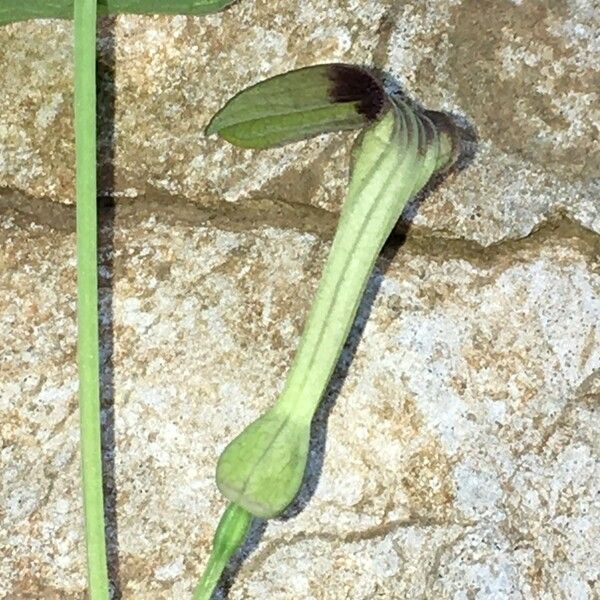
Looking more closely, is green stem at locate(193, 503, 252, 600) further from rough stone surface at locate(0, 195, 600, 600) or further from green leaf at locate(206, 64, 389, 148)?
green leaf at locate(206, 64, 389, 148)

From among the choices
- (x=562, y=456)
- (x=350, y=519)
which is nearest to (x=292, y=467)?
(x=350, y=519)

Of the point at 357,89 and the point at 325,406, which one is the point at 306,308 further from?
the point at 357,89

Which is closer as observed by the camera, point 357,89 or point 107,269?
point 357,89

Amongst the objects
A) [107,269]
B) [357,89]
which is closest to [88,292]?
[107,269]

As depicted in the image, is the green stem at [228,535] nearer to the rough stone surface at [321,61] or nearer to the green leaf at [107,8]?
the rough stone surface at [321,61]

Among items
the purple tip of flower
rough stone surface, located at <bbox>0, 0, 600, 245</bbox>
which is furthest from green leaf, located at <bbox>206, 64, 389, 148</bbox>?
rough stone surface, located at <bbox>0, 0, 600, 245</bbox>

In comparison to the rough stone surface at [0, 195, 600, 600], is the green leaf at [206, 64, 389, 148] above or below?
above

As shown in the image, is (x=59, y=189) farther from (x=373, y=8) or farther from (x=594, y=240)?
(x=594, y=240)

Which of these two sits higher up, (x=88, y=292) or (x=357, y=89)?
(x=357, y=89)

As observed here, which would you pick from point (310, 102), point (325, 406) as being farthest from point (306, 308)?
point (310, 102)
